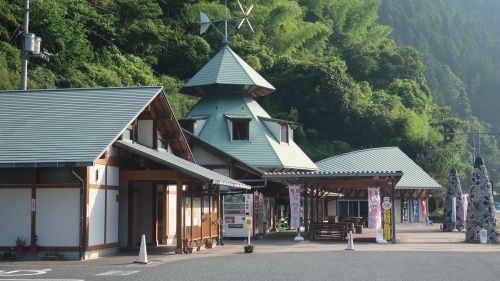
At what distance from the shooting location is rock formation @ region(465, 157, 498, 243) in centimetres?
2467

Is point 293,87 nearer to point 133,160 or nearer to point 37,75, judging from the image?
point 37,75

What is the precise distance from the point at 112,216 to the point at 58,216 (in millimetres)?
1887

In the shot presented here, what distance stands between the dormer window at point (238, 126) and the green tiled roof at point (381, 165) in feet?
33.2

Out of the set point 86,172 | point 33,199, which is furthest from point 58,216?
point 86,172

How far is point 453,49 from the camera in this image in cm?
13162

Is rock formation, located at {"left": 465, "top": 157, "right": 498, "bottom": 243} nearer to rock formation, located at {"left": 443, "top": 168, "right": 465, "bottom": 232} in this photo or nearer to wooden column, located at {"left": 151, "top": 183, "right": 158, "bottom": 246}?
rock formation, located at {"left": 443, "top": 168, "right": 465, "bottom": 232}

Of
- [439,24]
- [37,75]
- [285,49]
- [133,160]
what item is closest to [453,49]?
[439,24]

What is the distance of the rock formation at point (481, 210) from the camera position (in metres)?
24.7

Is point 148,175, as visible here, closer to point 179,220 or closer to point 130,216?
point 179,220

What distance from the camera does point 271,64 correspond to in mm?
52219

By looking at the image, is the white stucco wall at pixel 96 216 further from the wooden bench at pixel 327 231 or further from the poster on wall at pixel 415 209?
the poster on wall at pixel 415 209

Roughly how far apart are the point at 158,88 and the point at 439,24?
400 ft

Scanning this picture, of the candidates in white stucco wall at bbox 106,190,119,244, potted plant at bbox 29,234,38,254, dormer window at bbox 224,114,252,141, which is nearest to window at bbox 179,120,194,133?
dormer window at bbox 224,114,252,141

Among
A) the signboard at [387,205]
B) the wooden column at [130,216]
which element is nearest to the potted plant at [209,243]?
the wooden column at [130,216]
